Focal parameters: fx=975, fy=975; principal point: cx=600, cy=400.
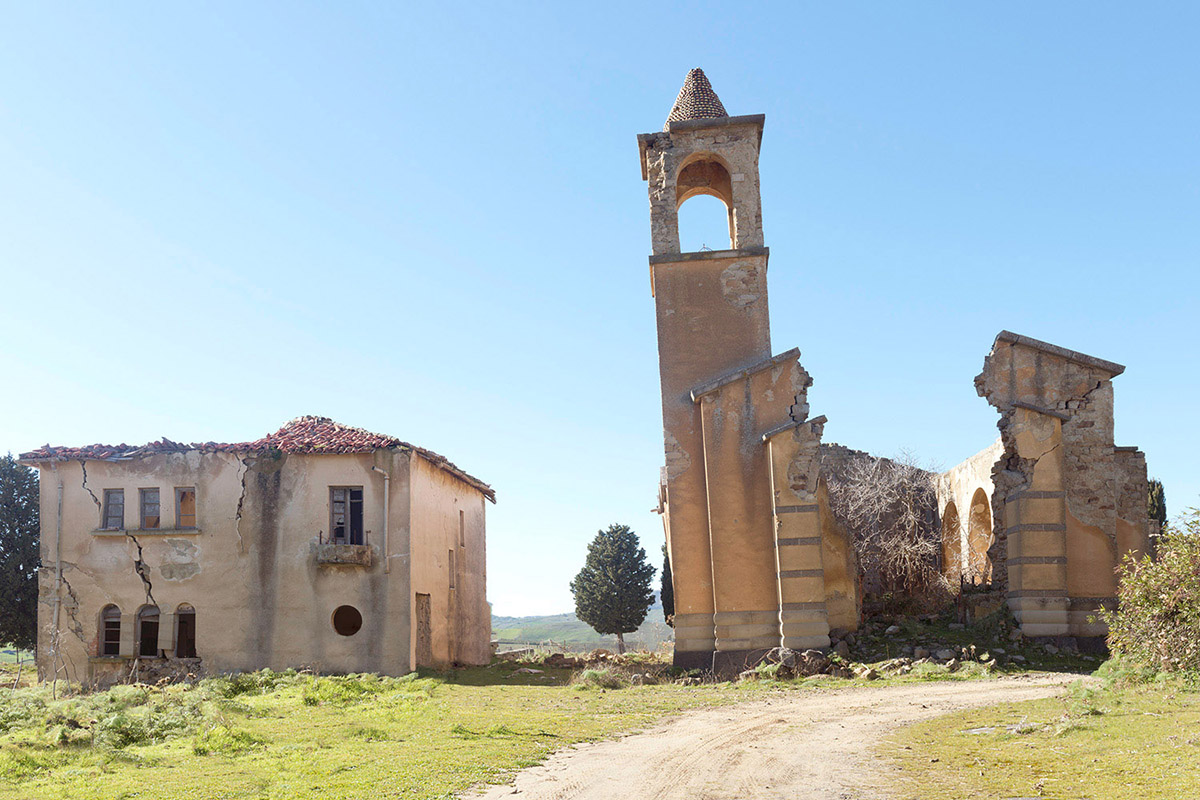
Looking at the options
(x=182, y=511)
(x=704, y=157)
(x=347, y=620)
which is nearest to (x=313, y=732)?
(x=347, y=620)

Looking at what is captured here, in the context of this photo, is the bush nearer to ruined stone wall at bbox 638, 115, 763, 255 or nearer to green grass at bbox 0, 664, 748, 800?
green grass at bbox 0, 664, 748, 800

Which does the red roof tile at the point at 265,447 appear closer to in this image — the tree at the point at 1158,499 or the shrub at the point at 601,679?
the shrub at the point at 601,679

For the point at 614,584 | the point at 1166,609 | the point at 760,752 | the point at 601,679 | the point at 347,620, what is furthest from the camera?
the point at 614,584

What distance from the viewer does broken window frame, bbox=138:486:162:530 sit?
26.7m

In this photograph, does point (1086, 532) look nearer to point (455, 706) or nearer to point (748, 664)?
point (748, 664)

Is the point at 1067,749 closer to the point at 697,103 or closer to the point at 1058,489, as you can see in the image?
the point at 1058,489

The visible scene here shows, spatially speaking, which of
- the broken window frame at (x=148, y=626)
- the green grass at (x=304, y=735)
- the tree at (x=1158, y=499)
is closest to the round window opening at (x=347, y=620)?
the green grass at (x=304, y=735)

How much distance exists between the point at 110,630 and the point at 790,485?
18.6 m

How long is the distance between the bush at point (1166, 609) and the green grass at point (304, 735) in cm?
688

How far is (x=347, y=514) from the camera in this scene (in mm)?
26391

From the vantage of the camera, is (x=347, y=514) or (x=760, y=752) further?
(x=347, y=514)

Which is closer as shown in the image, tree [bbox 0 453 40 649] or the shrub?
the shrub

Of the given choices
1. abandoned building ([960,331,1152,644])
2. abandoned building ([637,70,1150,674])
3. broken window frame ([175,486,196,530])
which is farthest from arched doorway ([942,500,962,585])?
broken window frame ([175,486,196,530])

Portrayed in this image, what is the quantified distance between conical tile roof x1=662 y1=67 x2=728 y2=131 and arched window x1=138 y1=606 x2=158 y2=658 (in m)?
19.0
